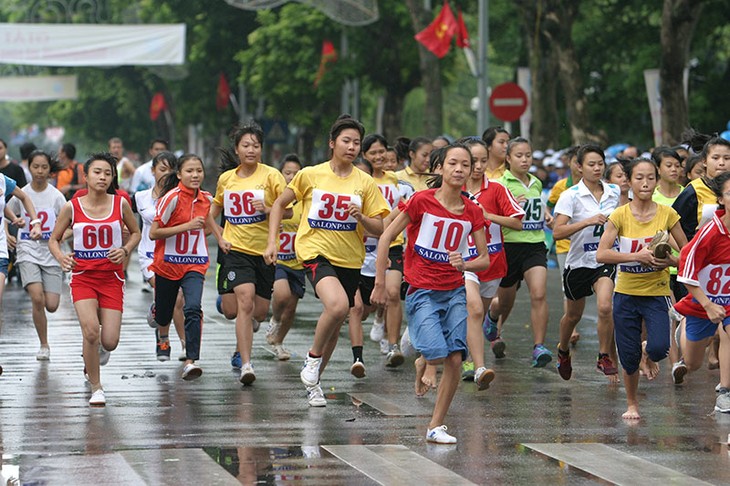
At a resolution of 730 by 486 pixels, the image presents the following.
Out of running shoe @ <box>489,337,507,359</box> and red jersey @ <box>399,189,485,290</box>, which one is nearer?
red jersey @ <box>399,189,485,290</box>

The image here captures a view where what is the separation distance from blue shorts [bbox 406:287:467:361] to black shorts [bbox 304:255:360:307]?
4.26 ft

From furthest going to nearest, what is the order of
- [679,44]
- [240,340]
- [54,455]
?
[679,44], [240,340], [54,455]

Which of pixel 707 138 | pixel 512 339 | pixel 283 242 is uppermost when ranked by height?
pixel 707 138

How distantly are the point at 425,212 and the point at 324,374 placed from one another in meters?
3.15

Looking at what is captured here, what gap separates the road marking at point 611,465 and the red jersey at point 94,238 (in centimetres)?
350

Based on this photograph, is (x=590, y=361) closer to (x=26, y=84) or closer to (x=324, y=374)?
(x=324, y=374)

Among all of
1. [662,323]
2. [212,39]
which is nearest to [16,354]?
[662,323]

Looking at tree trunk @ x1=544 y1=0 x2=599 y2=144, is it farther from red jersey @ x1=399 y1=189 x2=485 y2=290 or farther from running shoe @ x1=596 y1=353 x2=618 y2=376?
red jersey @ x1=399 y1=189 x2=485 y2=290

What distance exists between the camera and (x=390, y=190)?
13.7 metres

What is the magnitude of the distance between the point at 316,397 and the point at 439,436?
1723 mm

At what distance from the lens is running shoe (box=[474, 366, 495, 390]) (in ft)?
35.2

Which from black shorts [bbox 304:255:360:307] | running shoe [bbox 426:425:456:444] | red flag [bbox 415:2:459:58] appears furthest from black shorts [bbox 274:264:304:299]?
red flag [bbox 415:2:459:58]

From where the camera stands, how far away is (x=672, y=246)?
1074 centimetres

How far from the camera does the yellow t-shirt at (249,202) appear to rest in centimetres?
1206
